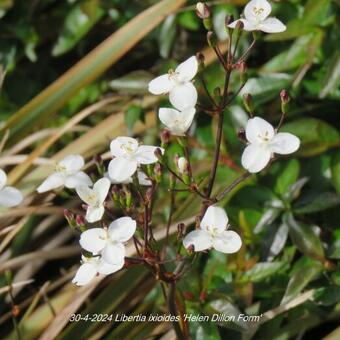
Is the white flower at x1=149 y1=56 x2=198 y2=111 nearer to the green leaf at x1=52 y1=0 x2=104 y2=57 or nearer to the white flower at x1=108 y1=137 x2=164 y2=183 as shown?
the white flower at x1=108 y1=137 x2=164 y2=183

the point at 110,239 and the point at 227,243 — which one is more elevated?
the point at 110,239

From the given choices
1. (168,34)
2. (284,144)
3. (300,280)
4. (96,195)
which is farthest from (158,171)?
(168,34)

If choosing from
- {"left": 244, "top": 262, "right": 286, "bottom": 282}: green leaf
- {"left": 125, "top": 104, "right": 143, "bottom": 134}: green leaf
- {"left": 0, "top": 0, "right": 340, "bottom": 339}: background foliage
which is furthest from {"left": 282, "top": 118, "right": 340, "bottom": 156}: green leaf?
{"left": 125, "top": 104, "right": 143, "bottom": 134}: green leaf

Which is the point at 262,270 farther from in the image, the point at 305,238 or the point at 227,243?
the point at 227,243

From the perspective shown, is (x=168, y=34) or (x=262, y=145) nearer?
(x=262, y=145)

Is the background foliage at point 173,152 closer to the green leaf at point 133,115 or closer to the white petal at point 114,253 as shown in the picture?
the green leaf at point 133,115
